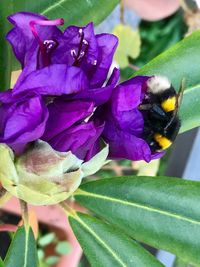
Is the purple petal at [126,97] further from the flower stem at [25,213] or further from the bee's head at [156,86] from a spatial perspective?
the flower stem at [25,213]

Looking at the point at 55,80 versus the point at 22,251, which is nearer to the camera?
the point at 55,80

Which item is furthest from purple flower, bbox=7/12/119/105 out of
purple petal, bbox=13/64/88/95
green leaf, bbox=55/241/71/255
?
green leaf, bbox=55/241/71/255

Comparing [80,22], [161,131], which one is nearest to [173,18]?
[80,22]

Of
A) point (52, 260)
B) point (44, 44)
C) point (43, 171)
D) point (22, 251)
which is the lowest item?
point (52, 260)

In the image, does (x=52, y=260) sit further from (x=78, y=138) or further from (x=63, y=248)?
(x=78, y=138)

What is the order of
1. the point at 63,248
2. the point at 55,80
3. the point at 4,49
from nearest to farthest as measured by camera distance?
the point at 55,80, the point at 4,49, the point at 63,248

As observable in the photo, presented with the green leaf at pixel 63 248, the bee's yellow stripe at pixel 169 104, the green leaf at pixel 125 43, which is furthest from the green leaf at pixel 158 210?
the green leaf at pixel 125 43

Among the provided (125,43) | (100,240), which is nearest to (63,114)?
(100,240)

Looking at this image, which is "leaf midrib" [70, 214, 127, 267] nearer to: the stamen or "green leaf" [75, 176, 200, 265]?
"green leaf" [75, 176, 200, 265]
